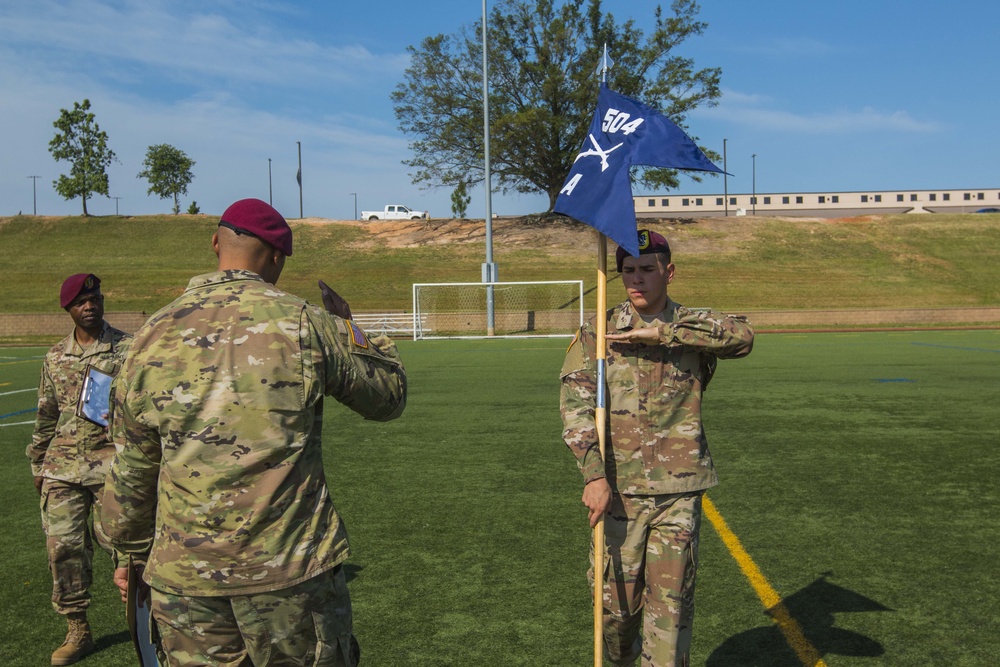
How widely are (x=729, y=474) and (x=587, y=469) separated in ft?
16.8

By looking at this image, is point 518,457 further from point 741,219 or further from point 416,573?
point 741,219

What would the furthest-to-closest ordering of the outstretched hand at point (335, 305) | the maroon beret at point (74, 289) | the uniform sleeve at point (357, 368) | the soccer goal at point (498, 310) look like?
the soccer goal at point (498, 310) < the maroon beret at point (74, 289) < the outstretched hand at point (335, 305) < the uniform sleeve at point (357, 368)

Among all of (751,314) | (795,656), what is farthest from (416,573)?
(751,314)

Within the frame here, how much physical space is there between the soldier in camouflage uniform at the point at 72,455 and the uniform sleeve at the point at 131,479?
6.82 ft

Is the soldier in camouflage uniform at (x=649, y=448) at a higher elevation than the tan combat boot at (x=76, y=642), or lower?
higher

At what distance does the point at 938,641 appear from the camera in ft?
14.9

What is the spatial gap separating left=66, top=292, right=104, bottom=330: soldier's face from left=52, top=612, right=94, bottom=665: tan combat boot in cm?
156

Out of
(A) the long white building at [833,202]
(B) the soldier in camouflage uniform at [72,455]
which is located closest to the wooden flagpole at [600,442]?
(B) the soldier in camouflage uniform at [72,455]

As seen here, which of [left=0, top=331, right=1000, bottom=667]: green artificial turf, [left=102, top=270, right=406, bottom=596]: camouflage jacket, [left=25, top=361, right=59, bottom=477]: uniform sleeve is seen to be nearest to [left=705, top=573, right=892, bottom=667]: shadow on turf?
[left=0, top=331, right=1000, bottom=667]: green artificial turf

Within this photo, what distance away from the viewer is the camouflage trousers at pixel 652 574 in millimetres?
A: 3479

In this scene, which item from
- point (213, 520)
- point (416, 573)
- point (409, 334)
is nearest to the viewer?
point (213, 520)

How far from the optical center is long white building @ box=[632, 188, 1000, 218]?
105 meters

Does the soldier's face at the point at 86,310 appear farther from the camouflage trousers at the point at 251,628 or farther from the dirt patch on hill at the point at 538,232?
the dirt patch on hill at the point at 538,232

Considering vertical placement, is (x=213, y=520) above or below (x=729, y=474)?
above
